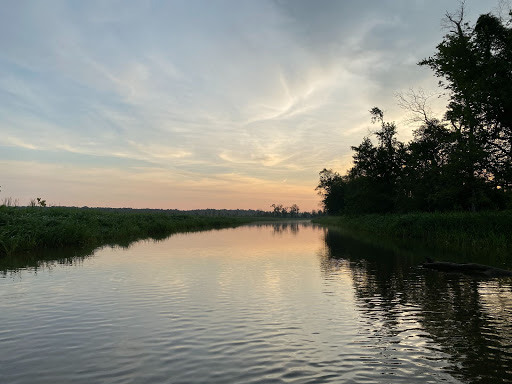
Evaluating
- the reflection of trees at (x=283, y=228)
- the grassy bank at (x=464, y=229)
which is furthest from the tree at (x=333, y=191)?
the grassy bank at (x=464, y=229)

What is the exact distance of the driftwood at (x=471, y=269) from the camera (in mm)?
15462

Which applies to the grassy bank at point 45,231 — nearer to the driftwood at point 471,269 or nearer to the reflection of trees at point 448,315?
the reflection of trees at point 448,315

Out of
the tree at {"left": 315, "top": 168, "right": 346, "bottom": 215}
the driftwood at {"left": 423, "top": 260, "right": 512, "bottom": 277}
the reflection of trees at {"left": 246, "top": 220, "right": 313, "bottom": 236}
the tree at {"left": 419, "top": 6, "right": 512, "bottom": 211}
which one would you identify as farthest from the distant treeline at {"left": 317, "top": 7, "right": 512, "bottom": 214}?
the tree at {"left": 315, "top": 168, "right": 346, "bottom": 215}

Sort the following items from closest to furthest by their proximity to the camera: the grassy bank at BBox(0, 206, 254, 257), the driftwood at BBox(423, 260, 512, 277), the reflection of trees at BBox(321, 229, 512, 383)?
the reflection of trees at BBox(321, 229, 512, 383) → the driftwood at BBox(423, 260, 512, 277) → the grassy bank at BBox(0, 206, 254, 257)

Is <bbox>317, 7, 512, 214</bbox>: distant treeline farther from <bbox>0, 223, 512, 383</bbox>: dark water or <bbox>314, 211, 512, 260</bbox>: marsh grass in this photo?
<bbox>0, 223, 512, 383</bbox>: dark water

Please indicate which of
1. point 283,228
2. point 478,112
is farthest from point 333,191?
point 478,112

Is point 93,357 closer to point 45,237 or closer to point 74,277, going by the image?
point 74,277

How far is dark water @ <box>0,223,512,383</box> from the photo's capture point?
20.6ft

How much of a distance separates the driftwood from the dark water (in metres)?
0.89

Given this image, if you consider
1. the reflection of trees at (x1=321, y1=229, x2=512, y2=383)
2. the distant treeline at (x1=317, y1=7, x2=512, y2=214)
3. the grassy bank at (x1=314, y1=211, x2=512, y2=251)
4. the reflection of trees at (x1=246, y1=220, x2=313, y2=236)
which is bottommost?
the reflection of trees at (x1=321, y1=229, x2=512, y2=383)

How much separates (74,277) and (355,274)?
43.3ft

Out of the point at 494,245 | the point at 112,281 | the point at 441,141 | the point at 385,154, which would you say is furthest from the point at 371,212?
the point at 112,281

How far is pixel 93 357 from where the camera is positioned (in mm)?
6938

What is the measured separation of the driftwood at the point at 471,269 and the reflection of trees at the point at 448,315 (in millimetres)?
785
